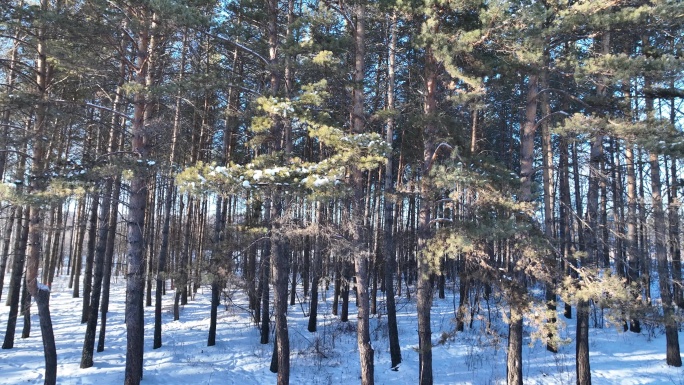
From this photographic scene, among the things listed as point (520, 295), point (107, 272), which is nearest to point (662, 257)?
point (520, 295)

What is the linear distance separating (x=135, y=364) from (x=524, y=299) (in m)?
8.19

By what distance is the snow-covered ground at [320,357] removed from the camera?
10438 millimetres

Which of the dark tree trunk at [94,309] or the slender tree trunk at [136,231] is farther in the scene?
the dark tree trunk at [94,309]

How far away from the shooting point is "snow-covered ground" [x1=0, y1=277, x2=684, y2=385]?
411 inches

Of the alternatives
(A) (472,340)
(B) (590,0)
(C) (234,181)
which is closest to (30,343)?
(C) (234,181)

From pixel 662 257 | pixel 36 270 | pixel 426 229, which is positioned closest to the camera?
pixel 426 229

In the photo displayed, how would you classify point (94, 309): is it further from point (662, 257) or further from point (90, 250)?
point (662, 257)

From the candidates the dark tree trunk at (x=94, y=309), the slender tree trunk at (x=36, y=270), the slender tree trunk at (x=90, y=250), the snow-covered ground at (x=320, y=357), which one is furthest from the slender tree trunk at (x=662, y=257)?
the slender tree trunk at (x=90, y=250)

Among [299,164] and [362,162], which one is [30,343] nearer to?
[299,164]

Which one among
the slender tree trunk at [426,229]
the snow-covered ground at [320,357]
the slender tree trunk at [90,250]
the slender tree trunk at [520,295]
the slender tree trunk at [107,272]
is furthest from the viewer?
the slender tree trunk at [90,250]

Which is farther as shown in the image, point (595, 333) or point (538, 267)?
point (595, 333)

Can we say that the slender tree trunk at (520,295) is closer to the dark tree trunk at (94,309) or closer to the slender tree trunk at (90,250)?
the dark tree trunk at (94,309)

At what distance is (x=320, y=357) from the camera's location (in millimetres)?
11820

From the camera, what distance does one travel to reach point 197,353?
491 inches
